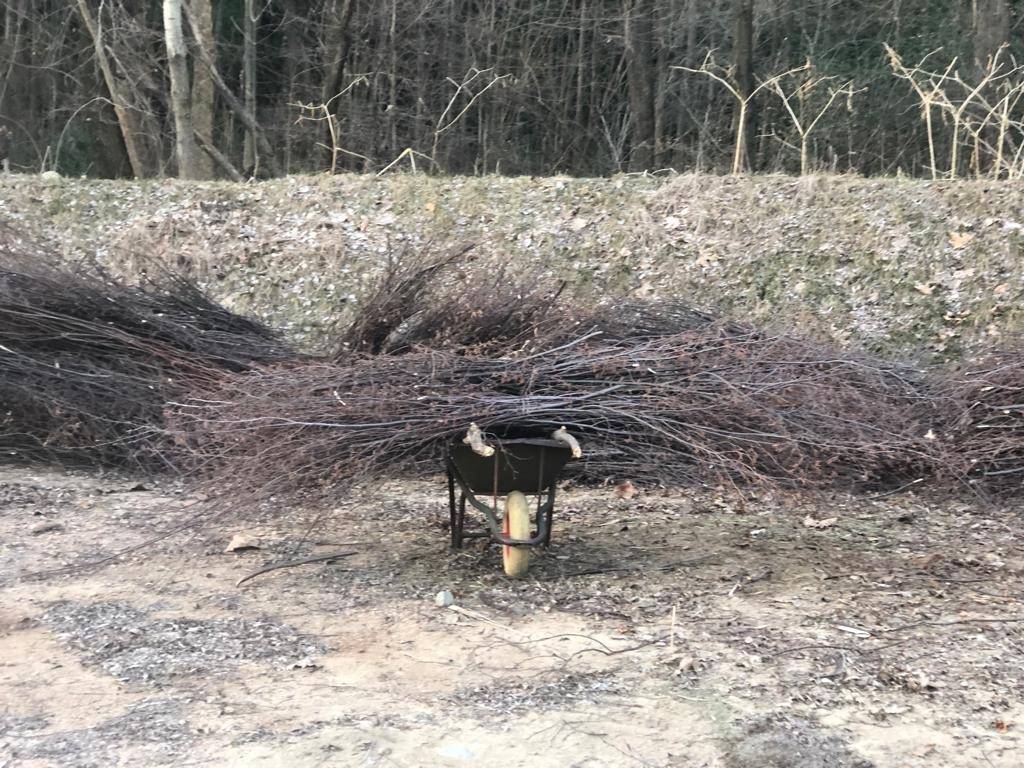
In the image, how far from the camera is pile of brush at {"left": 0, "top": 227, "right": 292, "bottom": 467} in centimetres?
622

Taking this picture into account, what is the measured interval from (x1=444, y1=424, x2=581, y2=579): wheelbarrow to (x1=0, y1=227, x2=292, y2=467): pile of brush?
2.65 metres

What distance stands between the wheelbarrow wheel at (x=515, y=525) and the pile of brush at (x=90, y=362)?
2.71 metres

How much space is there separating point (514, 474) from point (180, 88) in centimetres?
996

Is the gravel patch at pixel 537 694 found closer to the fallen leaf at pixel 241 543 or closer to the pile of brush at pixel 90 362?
the fallen leaf at pixel 241 543

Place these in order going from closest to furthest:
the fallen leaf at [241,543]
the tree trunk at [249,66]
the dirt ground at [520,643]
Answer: the dirt ground at [520,643] → the fallen leaf at [241,543] → the tree trunk at [249,66]

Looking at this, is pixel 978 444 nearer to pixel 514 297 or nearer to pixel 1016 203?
pixel 514 297

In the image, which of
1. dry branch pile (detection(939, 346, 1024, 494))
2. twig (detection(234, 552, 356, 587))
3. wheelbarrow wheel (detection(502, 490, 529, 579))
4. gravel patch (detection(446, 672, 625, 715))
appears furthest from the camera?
dry branch pile (detection(939, 346, 1024, 494))

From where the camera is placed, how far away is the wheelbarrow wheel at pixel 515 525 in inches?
165

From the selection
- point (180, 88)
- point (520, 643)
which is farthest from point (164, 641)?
point (180, 88)

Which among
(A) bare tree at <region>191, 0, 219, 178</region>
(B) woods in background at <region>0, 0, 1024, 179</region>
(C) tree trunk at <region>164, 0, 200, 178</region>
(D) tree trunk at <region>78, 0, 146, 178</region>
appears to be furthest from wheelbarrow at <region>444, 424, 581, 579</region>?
(D) tree trunk at <region>78, 0, 146, 178</region>

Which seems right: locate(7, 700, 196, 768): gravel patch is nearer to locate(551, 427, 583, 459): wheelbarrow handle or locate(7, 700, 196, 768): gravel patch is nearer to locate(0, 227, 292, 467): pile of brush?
locate(551, 427, 583, 459): wheelbarrow handle

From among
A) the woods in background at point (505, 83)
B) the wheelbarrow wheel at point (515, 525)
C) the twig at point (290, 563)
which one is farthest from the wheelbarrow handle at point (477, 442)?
the woods in background at point (505, 83)

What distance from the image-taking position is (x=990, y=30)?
1282 cm

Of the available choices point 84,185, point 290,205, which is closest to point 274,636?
point 290,205
